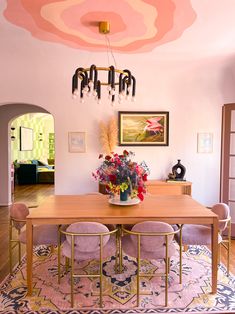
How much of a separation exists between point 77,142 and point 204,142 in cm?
242

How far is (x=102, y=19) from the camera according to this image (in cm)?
309

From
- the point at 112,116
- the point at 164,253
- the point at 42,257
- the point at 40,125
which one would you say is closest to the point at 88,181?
the point at 112,116

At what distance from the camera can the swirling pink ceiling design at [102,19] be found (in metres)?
2.79

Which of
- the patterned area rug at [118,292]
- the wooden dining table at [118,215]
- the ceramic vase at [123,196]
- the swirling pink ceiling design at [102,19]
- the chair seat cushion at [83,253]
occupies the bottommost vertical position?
the patterned area rug at [118,292]

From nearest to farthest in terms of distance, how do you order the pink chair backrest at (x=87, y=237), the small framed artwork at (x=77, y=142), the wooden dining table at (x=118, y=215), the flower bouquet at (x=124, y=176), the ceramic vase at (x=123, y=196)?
1. the pink chair backrest at (x=87, y=237)
2. the wooden dining table at (x=118, y=215)
3. the flower bouquet at (x=124, y=176)
4. the ceramic vase at (x=123, y=196)
5. the small framed artwork at (x=77, y=142)

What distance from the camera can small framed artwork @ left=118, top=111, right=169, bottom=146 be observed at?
16.2ft

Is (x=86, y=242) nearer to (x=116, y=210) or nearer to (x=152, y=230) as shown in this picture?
(x=116, y=210)

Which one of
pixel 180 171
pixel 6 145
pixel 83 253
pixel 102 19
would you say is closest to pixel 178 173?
pixel 180 171

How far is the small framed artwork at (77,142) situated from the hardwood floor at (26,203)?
6.19 ft

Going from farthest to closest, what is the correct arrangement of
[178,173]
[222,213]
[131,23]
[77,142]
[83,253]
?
[77,142] < [178,173] < [131,23] < [222,213] < [83,253]

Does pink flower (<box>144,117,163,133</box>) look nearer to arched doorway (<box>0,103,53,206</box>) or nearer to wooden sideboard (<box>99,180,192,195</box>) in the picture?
wooden sideboard (<box>99,180,192,195</box>)

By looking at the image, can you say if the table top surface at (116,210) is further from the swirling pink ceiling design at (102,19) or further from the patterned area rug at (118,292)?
the swirling pink ceiling design at (102,19)

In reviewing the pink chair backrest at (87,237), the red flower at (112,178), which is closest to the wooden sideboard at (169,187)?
the red flower at (112,178)

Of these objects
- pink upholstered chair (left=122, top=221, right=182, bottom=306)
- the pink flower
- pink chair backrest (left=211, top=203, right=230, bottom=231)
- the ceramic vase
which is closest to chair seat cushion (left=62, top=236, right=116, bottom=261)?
pink upholstered chair (left=122, top=221, right=182, bottom=306)
